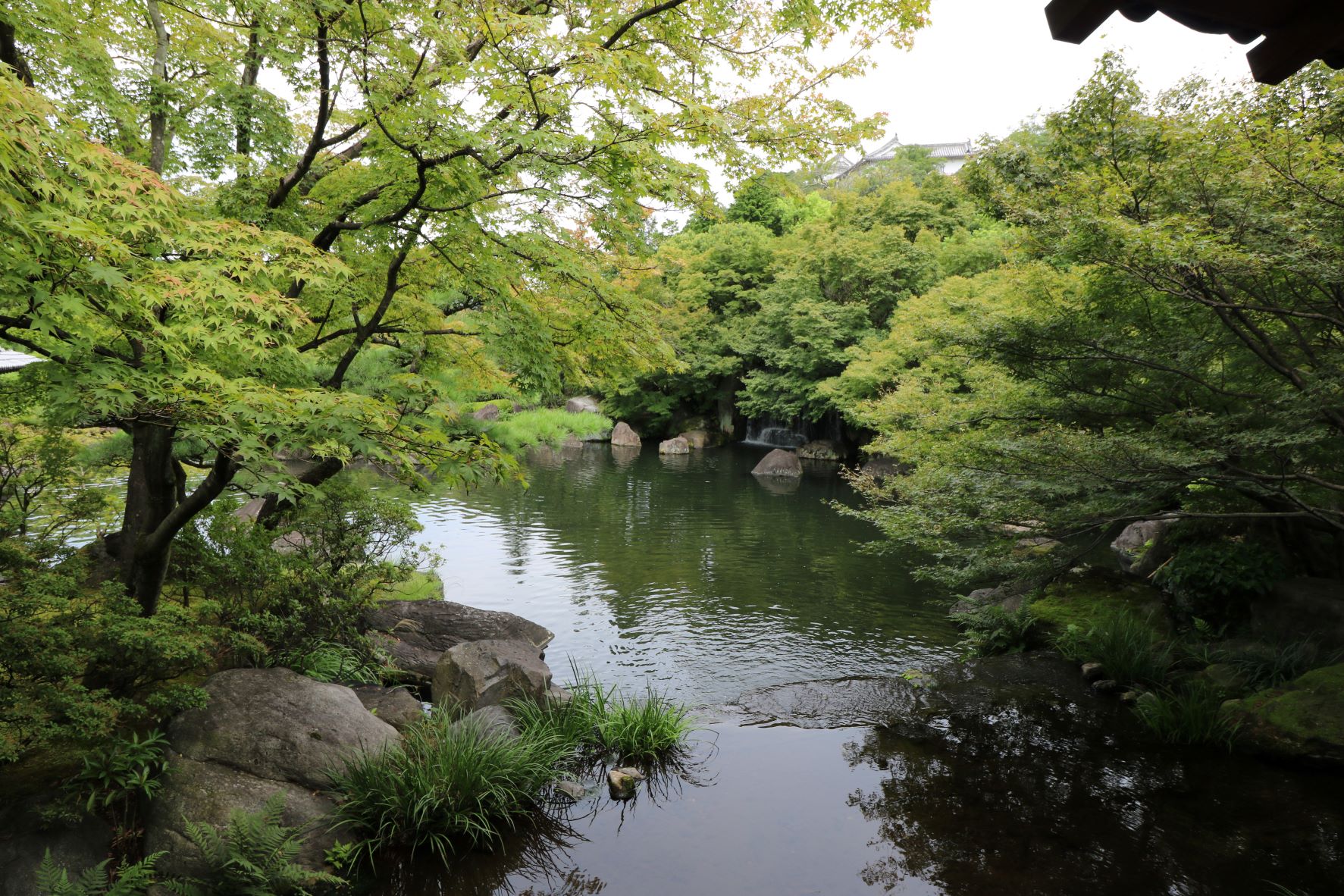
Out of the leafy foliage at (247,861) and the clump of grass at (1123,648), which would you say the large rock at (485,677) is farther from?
the clump of grass at (1123,648)

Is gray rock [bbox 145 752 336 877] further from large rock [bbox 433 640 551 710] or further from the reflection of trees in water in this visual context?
the reflection of trees in water

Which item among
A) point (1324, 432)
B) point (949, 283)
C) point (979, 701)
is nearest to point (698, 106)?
point (1324, 432)

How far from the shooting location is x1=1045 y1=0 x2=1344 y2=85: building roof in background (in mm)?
2375

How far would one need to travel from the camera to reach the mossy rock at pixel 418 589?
1036cm

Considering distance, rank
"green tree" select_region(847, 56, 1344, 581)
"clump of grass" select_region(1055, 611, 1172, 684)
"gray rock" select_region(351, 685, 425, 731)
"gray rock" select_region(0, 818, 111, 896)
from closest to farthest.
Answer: "gray rock" select_region(0, 818, 111, 896)
"green tree" select_region(847, 56, 1344, 581)
"gray rock" select_region(351, 685, 425, 731)
"clump of grass" select_region(1055, 611, 1172, 684)

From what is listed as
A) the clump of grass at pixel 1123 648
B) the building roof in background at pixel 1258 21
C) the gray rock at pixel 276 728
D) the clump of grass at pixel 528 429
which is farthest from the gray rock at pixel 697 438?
the building roof in background at pixel 1258 21

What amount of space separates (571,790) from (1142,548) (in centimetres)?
1023

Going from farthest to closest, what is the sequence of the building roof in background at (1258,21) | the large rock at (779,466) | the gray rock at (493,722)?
the large rock at (779,466)
the gray rock at (493,722)
the building roof in background at (1258,21)

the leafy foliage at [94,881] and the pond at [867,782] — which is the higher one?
the leafy foliage at [94,881]

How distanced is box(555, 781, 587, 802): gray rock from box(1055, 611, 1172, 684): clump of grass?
6.05m

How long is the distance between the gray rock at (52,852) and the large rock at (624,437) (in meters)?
31.8

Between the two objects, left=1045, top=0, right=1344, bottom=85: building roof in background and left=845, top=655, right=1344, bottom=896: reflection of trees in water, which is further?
left=845, top=655, right=1344, bottom=896: reflection of trees in water

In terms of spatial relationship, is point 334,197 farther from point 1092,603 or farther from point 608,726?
point 1092,603

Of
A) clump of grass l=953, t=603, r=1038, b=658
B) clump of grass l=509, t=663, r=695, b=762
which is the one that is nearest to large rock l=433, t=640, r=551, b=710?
clump of grass l=509, t=663, r=695, b=762
